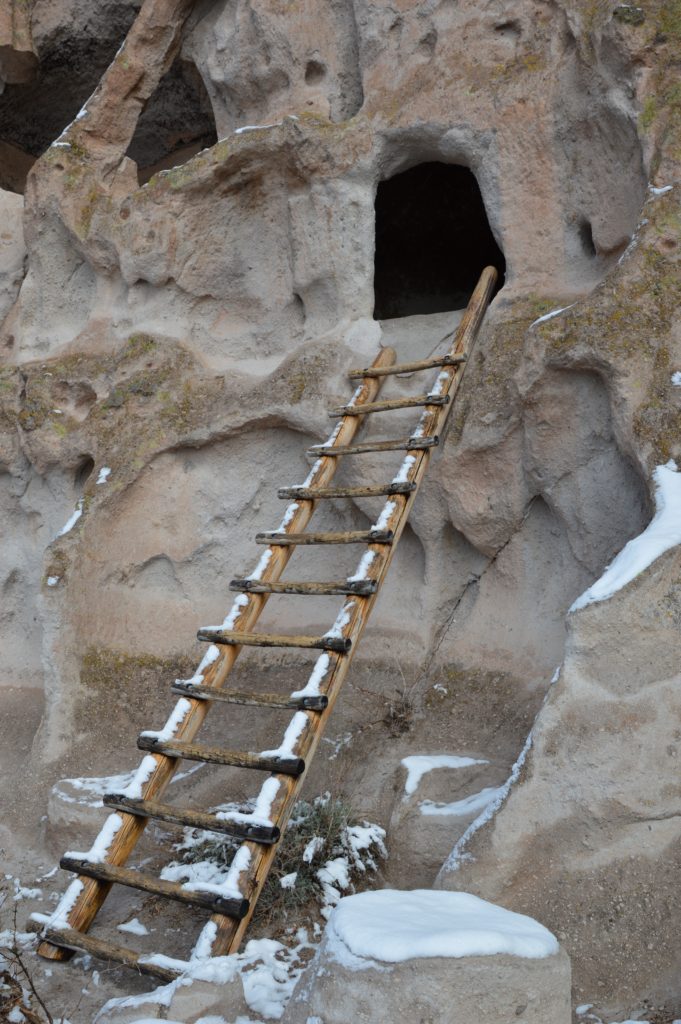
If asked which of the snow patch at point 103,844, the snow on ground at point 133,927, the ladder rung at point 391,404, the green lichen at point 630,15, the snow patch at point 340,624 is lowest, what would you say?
the snow on ground at point 133,927

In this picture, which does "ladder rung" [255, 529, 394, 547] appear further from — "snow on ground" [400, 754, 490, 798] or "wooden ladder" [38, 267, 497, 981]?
"snow on ground" [400, 754, 490, 798]

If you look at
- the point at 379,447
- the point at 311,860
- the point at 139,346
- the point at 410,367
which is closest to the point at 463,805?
the point at 311,860

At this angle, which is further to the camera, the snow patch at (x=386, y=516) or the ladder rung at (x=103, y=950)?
the snow patch at (x=386, y=516)

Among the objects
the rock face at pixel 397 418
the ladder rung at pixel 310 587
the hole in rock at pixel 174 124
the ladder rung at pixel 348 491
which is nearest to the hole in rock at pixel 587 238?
the rock face at pixel 397 418

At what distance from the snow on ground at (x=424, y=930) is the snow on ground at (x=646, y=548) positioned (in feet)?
3.71

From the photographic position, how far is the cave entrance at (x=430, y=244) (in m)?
7.78

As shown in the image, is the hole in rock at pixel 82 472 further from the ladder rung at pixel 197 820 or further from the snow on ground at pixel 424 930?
the snow on ground at pixel 424 930

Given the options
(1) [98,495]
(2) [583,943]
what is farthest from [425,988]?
(1) [98,495]

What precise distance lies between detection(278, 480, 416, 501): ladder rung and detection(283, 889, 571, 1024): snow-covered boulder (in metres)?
2.22

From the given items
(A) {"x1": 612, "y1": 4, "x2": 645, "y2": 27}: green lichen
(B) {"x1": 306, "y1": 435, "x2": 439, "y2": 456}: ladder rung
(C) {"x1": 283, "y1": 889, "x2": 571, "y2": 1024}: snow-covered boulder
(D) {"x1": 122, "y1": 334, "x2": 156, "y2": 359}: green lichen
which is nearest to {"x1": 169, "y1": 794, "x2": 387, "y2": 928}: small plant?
(C) {"x1": 283, "y1": 889, "x2": 571, "y2": 1024}: snow-covered boulder

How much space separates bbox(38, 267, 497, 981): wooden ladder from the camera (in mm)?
2936

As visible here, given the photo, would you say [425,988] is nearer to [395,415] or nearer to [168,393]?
[395,415]

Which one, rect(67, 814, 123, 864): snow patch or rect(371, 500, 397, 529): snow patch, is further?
rect(371, 500, 397, 529): snow patch

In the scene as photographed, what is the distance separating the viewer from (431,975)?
190 centimetres
